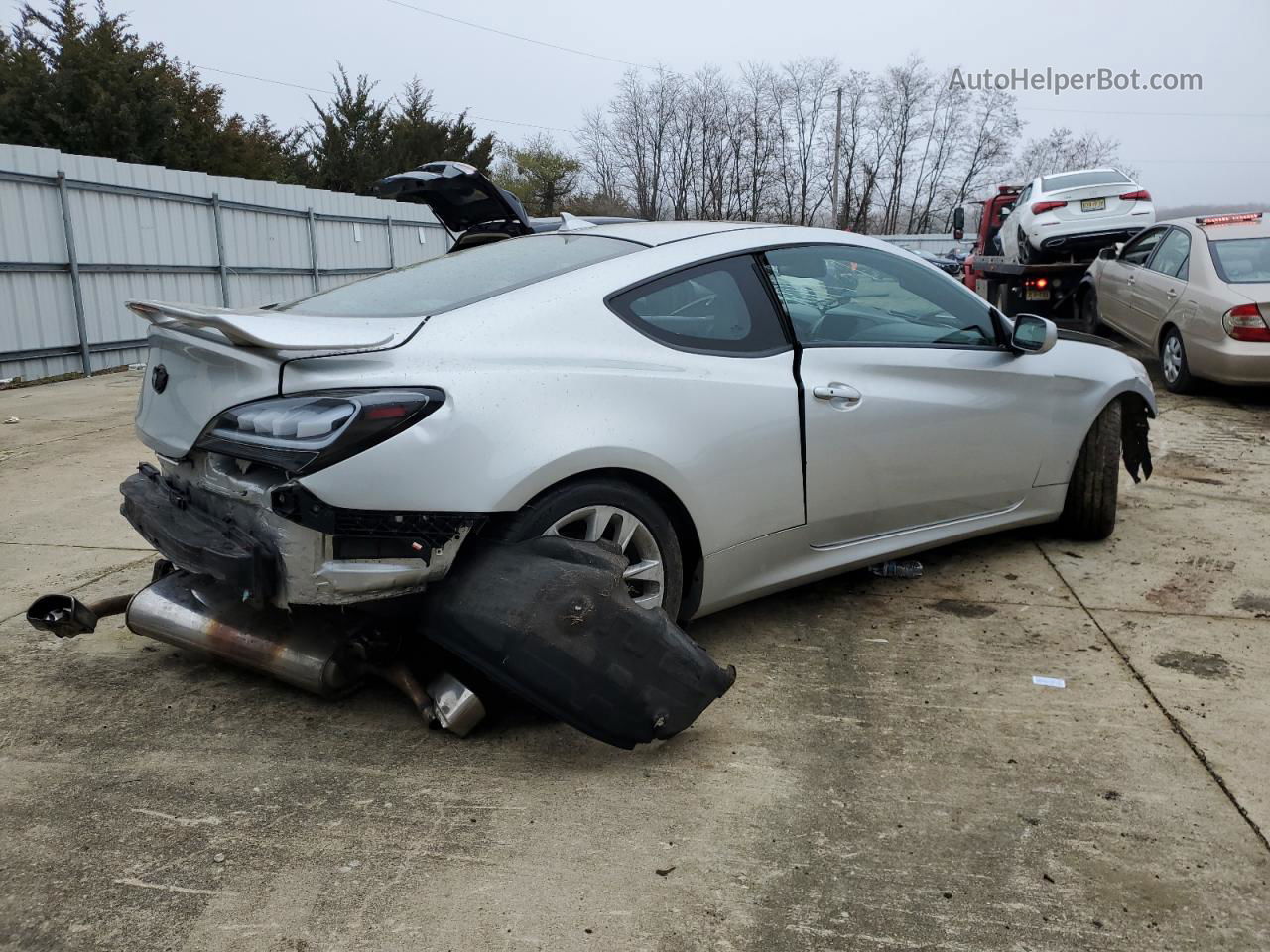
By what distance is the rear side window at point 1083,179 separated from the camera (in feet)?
44.3

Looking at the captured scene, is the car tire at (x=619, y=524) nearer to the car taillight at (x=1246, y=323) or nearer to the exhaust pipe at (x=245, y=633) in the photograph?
the exhaust pipe at (x=245, y=633)

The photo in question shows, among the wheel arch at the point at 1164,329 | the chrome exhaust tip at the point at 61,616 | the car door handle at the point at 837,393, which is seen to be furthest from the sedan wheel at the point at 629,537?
the wheel arch at the point at 1164,329

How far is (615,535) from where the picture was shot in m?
3.04

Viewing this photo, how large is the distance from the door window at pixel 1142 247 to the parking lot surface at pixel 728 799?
7.31 m

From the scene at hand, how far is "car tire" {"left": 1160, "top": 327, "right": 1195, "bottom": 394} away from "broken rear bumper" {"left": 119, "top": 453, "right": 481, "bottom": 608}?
8356mm

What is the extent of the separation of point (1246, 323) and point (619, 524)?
7377mm

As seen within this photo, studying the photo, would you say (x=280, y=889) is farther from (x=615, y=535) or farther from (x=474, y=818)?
(x=615, y=535)

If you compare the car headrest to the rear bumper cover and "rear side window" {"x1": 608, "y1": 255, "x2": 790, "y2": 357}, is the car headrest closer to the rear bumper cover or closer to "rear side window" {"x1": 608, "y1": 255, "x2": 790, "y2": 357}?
"rear side window" {"x1": 608, "y1": 255, "x2": 790, "y2": 357}

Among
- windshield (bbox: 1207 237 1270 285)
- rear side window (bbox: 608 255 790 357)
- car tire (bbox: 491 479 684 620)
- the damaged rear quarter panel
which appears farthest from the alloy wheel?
car tire (bbox: 491 479 684 620)

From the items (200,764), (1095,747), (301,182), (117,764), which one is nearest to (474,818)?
(200,764)

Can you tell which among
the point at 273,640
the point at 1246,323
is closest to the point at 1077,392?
the point at 273,640

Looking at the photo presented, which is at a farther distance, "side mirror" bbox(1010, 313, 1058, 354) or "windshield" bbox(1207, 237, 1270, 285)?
"windshield" bbox(1207, 237, 1270, 285)

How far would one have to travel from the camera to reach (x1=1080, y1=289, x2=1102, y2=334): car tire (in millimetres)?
11894

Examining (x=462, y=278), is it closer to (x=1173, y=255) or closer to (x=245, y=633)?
(x=245, y=633)
